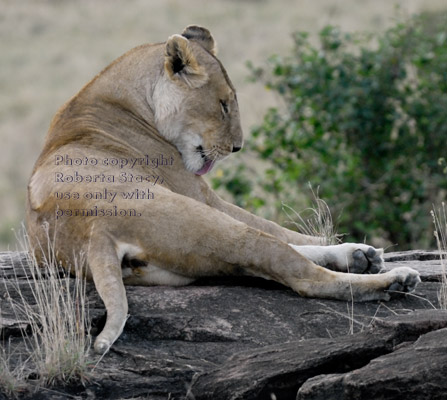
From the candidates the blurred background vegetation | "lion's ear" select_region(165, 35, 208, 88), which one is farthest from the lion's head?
the blurred background vegetation

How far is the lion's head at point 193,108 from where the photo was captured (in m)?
5.52

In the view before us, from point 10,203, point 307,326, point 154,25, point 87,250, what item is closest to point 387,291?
point 307,326

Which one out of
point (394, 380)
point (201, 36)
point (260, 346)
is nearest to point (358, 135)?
point (201, 36)

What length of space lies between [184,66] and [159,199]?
123 centimetres

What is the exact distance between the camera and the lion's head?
5.52 metres

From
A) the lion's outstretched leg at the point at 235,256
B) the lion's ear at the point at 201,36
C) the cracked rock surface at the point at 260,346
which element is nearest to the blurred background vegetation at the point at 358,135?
the lion's ear at the point at 201,36

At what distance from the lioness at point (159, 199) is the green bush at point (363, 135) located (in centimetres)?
368

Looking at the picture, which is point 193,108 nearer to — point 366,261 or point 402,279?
point 366,261

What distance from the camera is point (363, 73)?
9.59m

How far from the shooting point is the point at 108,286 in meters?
4.20

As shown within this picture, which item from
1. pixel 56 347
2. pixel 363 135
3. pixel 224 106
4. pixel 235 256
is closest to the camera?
pixel 56 347

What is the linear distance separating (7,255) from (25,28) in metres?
27.1

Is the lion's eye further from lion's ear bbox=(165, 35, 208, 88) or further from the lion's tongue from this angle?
the lion's tongue

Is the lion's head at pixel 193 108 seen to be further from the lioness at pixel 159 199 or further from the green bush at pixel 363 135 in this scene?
the green bush at pixel 363 135
